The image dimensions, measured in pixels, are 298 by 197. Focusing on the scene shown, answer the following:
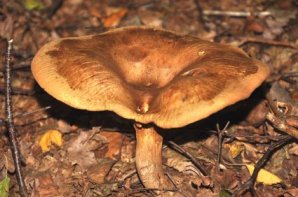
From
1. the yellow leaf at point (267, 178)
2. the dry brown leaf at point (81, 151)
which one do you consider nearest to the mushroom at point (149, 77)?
the dry brown leaf at point (81, 151)

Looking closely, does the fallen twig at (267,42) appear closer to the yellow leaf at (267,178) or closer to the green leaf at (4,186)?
the yellow leaf at (267,178)

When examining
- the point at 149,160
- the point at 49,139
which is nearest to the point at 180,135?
the point at 149,160

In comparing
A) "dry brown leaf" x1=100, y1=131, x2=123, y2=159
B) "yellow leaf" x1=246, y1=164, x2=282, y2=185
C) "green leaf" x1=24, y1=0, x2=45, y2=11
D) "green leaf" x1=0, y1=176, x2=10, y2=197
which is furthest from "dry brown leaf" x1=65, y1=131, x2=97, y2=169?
"green leaf" x1=24, y1=0, x2=45, y2=11

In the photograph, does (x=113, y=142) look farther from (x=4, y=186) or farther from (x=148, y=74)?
(x=4, y=186)

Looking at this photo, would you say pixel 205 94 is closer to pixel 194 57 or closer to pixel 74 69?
pixel 194 57

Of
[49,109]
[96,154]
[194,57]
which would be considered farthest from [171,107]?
[49,109]

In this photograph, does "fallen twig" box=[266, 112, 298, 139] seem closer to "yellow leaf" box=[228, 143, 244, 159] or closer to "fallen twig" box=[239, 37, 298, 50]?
"yellow leaf" box=[228, 143, 244, 159]

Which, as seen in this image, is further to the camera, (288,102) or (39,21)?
(39,21)
